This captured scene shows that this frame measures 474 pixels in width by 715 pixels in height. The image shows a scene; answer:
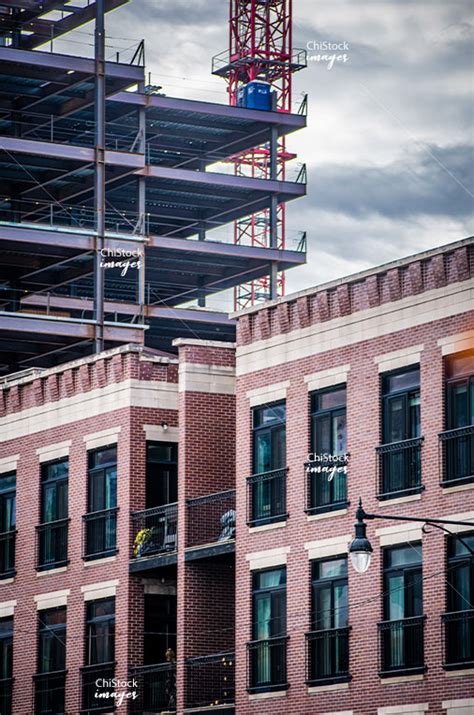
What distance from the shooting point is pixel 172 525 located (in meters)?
51.3

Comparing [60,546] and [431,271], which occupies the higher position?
[431,271]

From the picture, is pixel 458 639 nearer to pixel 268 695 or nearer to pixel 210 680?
pixel 268 695

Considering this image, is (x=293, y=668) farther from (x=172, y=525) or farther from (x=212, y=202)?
(x=212, y=202)

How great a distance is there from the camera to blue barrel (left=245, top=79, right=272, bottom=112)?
324ft

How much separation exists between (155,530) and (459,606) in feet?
40.0

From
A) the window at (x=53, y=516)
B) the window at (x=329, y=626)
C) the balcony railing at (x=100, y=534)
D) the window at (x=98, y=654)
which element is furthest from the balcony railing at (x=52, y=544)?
the window at (x=329, y=626)

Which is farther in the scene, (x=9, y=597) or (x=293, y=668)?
(x=9, y=597)

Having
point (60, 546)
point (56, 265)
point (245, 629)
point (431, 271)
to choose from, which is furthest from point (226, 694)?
point (56, 265)

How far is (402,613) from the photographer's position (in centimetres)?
4288

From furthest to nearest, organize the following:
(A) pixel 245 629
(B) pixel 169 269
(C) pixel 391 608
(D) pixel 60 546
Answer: (B) pixel 169 269, (D) pixel 60 546, (A) pixel 245 629, (C) pixel 391 608

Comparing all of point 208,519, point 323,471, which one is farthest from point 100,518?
point 323,471

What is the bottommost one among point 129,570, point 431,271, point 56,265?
point 129,570

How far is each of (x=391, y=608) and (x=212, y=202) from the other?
59.5 meters

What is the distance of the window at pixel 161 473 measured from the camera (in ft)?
174
